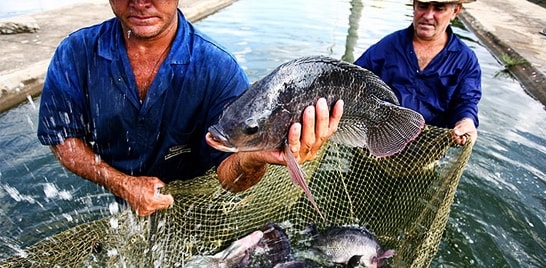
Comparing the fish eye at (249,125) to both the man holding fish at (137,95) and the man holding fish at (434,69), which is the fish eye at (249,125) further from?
the man holding fish at (434,69)

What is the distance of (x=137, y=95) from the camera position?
2697 millimetres

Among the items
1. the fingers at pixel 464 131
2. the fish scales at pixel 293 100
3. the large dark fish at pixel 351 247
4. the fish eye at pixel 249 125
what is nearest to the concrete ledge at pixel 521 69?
the fingers at pixel 464 131

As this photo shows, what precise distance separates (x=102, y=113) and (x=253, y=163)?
3.48ft

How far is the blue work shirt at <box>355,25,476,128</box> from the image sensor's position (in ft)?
13.7

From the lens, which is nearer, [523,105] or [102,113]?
[102,113]

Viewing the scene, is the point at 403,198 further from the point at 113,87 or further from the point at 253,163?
the point at 113,87

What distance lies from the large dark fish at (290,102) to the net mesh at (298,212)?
36.5 inches

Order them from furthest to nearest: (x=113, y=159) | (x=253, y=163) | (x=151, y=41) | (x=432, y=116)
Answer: (x=432, y=116)
(x=113, y=159)
(x=151, y=41)
(x=253, y=163)

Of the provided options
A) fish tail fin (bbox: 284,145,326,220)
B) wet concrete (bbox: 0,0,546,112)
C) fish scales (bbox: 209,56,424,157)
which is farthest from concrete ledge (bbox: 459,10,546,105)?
fish tail fin (bbox: 284,145,326,220)

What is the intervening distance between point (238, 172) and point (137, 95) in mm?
775

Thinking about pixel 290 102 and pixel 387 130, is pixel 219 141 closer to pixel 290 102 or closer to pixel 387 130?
pixel 290 102

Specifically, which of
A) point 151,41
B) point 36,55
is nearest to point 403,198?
point 151,41

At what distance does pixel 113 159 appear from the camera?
2973 mm

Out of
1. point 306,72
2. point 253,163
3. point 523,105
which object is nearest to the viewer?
point 306,72
